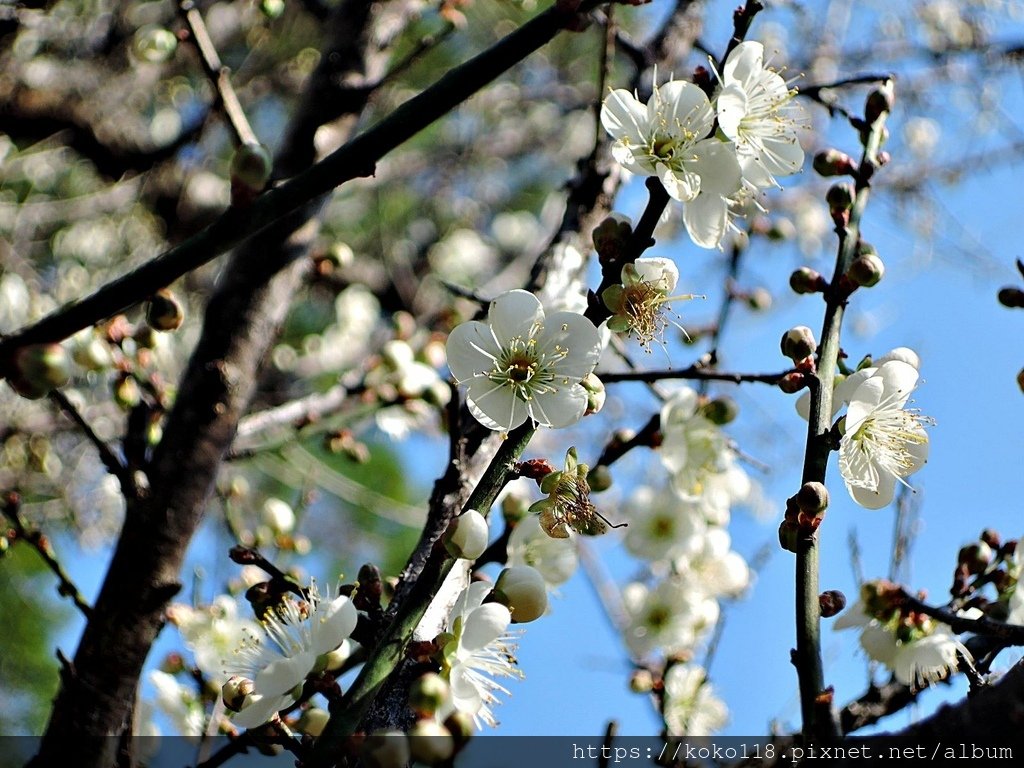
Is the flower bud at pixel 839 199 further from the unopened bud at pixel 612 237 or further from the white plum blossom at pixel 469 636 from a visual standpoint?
the white plum blossom at pixel 469 636

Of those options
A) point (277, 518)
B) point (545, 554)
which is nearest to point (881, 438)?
point (545, 554)

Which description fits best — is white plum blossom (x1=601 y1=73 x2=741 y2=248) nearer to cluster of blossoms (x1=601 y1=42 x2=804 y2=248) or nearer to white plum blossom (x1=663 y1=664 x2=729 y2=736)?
cluster of blossoms (x1=601 y1=42 x2=804 y2=248)

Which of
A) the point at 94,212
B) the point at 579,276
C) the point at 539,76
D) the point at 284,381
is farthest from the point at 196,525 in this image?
the point at 539,76

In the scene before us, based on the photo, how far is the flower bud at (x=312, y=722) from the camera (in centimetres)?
111

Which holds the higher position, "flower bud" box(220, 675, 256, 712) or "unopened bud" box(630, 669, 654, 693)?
"unopened bud" box(630, 669, 654, 693)

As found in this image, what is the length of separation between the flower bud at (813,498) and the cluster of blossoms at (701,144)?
0.36 m

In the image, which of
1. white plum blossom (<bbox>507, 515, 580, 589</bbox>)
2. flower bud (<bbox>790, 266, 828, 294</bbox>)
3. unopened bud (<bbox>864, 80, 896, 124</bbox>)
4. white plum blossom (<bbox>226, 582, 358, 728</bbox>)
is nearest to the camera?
white plum blossom (<bbox>226, 582, 358, 728</bbox>)

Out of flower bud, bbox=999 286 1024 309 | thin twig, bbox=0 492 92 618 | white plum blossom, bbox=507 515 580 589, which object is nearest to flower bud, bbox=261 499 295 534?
thin twig, bbox=0 492 92 618

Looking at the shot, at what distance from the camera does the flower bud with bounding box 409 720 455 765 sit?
2.46ft

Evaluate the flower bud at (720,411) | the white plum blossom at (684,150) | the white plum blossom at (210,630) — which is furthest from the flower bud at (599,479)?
the white plum blossom at (210,630)

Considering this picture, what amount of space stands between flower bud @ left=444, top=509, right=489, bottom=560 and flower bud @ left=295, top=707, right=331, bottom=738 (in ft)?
1.14

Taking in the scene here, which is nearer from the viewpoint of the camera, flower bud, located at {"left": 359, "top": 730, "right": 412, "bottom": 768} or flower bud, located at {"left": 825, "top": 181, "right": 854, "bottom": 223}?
flower bud, located at {"left": 359, "top": 730, "right": 412, "bottom": 768}

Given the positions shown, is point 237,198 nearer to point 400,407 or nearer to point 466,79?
point 466,79

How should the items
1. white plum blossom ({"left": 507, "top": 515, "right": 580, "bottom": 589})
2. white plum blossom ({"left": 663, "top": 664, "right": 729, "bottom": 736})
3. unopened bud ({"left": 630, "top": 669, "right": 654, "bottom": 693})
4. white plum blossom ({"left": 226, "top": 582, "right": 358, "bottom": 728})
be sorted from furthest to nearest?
white plum blossom ({"left": 663, "top": 664, "right": 729, "bottom": 736}), unopened bud ({"left": 630, "top": 669, "right": 654, "bottom": 693}), white plum blossom ({"left": 507, "top": 515, "right": 580, "bottom": 589}), white plum blossom ({"left": 226, "top": 582, "right": 358, "bottom": 728})
